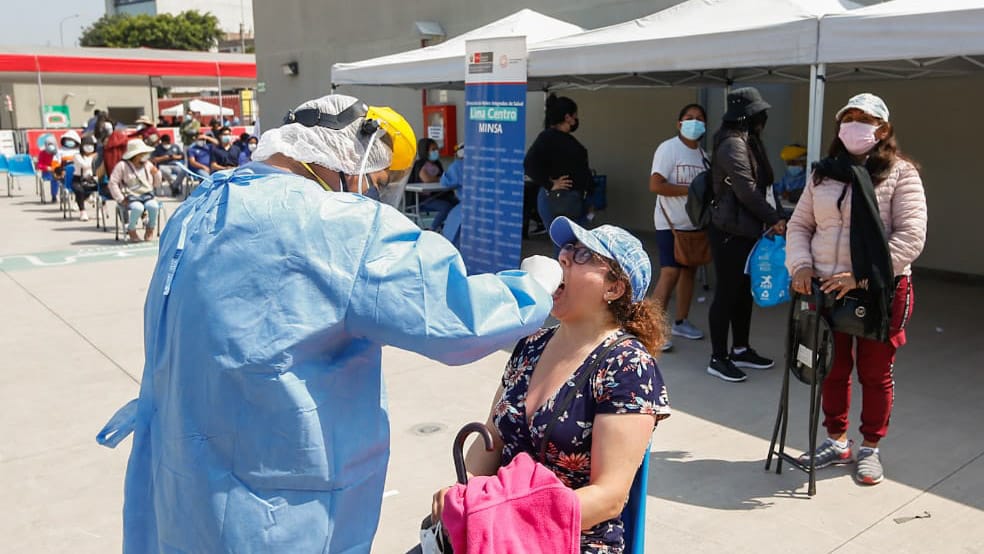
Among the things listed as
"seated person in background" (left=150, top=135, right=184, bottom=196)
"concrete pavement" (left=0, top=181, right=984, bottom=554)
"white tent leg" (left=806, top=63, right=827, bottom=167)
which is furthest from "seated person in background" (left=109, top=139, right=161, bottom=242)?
"white tent leg" (left=806, top=63, right=827, bottom=167)

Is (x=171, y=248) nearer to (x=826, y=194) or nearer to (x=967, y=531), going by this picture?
(x=826, y=194)

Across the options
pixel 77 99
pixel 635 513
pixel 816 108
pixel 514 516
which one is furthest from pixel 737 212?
pixel 77 99

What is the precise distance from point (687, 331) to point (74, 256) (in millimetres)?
8109

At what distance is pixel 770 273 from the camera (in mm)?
4828

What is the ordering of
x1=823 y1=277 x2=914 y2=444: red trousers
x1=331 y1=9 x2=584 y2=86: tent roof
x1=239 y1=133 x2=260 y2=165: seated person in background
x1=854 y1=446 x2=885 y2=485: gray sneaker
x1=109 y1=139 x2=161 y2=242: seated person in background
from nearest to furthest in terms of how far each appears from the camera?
x1=823 y1=277 x2=914 y2=444: red trousers < x1=854 y1=446 x2=885 y2=485: gray sneaker < x1=331 y1=9 x2=584 y2=86: tent roof < x1=109 y1=139 x2=161 y2=242: seated person in background < x1=239 y1=133 x2=260 y2=165: seated person in background

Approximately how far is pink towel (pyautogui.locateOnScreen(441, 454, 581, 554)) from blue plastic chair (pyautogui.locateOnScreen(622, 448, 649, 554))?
0.41 meters

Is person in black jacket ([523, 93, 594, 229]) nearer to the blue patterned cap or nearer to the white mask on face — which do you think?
the white mask on face

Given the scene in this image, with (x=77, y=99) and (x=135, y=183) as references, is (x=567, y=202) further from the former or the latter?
(x=77, y=99)

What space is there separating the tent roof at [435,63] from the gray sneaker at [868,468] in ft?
15.4

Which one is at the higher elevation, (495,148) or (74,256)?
(495,148)

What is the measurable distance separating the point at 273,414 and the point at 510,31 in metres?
7.82

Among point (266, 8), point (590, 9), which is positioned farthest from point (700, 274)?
point (266, 8)

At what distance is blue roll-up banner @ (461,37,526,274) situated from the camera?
712cm

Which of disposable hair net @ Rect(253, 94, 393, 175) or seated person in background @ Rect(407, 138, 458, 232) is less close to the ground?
disposable hair net @ Rect(253, 94, 393, 175)
